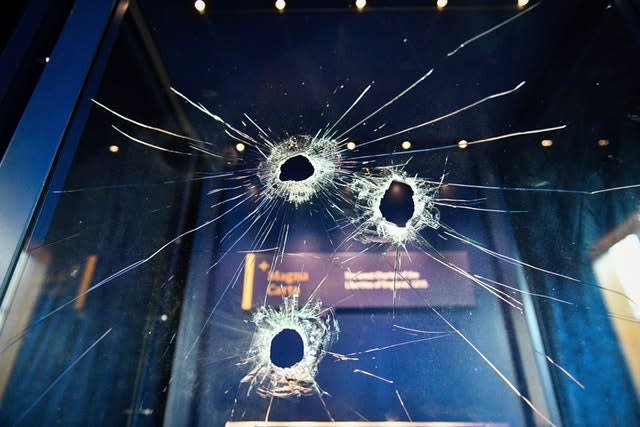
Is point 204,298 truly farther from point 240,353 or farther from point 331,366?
point 331,366

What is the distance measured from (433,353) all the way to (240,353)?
1.28ft

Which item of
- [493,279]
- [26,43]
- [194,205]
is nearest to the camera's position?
[26,43]

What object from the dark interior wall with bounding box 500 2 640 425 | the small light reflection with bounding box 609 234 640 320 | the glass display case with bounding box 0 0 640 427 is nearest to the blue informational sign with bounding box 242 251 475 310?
the glass display case with bounding box 0 0 640 427

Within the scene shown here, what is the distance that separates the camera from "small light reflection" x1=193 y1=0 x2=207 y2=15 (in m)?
0.91

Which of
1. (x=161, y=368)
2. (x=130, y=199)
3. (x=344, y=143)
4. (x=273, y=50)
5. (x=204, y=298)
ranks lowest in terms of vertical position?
(x=161, y=368)

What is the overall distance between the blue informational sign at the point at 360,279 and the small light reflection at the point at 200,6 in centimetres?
59

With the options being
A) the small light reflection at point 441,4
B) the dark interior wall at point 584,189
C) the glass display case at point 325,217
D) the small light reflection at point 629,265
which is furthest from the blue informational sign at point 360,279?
the small light reflection at point 441,4

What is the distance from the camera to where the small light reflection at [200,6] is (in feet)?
2.97

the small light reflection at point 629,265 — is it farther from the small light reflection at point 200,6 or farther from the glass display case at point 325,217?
the small light reflection at point 200,6

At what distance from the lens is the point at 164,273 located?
0.84 metres

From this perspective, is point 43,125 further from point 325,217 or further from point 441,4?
point 441,4

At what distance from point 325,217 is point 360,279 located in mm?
170

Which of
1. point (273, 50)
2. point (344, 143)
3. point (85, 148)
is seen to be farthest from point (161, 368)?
point (273, 50)

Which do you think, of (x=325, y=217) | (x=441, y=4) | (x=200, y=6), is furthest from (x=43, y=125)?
(x=441, y=4)
